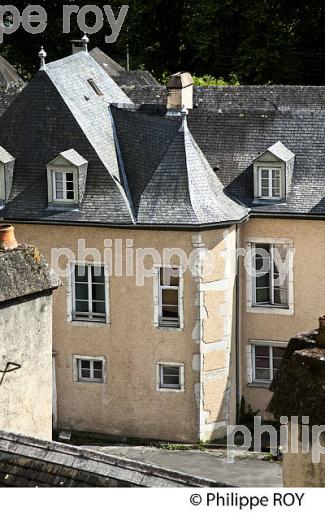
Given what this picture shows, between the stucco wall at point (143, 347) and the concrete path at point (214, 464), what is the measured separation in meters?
0.77

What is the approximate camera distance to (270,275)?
128ft

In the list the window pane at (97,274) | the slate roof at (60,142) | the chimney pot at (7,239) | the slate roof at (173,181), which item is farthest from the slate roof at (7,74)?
the chimney pot at (7,239)

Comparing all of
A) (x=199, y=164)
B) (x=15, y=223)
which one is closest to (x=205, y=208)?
(x=199, y=164)

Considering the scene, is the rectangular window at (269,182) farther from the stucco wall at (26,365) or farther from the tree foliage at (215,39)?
the tree foliage at (215,39)

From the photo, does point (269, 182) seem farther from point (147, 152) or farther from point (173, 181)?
point (147, 152)

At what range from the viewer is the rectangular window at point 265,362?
129ft

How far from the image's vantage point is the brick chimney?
40.1 m

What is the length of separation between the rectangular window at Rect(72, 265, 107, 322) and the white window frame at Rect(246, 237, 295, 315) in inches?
129

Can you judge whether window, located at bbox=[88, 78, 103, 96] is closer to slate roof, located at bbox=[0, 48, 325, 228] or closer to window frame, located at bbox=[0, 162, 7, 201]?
slate roof, located at bbox=[0, 48, 325, 228]

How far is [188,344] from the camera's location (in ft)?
125

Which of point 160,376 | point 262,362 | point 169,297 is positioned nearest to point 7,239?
point 169,297

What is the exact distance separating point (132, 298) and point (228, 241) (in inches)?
96.2

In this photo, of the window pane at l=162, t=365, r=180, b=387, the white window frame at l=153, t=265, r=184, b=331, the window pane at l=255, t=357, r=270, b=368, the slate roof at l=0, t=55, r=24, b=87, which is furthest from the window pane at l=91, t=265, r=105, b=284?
the slate roof at l=0, t=55, r=24, b=87

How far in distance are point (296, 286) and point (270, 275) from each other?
0.64 m
